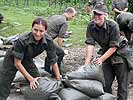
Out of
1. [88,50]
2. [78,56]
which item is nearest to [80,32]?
[78,56]

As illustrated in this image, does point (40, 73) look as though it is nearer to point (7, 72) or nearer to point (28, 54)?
point (7, 72)

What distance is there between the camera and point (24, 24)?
12.5 metres

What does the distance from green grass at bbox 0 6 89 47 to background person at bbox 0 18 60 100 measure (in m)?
4.87

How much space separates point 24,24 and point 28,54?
7.78 m

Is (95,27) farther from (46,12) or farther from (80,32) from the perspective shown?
(46,12)

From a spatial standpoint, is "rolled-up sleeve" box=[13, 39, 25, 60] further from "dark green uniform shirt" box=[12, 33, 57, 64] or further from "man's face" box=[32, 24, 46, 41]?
"man's face" box=[32, 24, 46, 41]

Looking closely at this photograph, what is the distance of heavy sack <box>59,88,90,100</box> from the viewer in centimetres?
Result: 469

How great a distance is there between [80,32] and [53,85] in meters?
6.85

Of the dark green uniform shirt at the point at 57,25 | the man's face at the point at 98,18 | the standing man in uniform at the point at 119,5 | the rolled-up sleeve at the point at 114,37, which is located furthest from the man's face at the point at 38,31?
the standing man in uniform at the point at 119,5

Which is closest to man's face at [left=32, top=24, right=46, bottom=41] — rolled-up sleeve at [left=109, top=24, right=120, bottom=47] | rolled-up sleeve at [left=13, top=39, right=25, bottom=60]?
rolled-up sleeve at [left=13, top=39, right=25, bottom=60]

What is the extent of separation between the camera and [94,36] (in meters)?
4.96

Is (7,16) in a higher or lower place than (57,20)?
lower

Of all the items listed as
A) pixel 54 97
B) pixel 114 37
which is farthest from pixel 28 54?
pixel 114 37

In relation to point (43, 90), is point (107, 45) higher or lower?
higher
